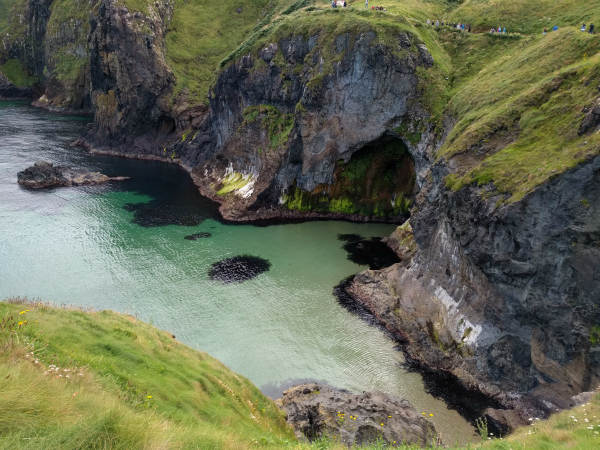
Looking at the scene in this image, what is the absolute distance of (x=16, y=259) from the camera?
43750 mm

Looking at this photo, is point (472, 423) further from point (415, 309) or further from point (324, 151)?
point (324, 151)

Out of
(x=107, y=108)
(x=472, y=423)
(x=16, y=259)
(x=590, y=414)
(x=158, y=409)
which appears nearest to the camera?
(x=158, y=409)

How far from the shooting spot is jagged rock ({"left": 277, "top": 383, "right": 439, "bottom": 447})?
69.2 feet

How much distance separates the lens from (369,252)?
47688 millimetres

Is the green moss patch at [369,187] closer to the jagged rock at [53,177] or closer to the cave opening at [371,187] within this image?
the cave opening at [371,187]

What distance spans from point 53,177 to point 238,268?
44.1 m

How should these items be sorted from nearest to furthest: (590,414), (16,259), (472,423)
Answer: (590,414) < (472,423) < (16,259)

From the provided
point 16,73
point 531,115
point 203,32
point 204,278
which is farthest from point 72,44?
point 531,115

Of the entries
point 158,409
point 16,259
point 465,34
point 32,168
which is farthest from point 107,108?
point 158,409

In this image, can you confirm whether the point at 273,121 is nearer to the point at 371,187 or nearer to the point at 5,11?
the point at 371,187

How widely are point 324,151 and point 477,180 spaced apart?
29.6m

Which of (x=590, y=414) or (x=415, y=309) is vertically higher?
(x=590, y=414)

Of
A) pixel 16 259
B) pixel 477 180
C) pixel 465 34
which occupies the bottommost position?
pixel 16 259

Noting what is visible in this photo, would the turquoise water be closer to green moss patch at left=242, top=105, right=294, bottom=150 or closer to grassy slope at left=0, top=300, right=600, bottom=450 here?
grassy slope at left=0, top=300, right=600, bottom=450
